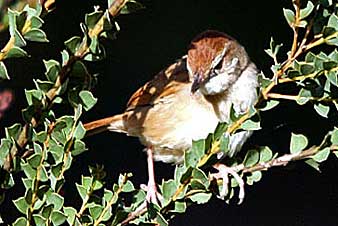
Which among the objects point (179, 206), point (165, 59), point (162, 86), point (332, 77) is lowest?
point (165, 59)

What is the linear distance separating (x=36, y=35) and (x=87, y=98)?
3.2 inches

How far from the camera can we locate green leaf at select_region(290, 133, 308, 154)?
885 mm

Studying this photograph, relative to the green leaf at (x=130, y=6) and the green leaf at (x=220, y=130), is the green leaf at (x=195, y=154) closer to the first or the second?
the green leaf at (x=220, y=130)

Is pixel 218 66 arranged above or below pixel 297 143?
below

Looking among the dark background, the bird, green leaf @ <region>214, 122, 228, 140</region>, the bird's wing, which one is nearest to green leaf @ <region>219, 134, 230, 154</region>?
green leaf @ <region>214, 122, 228, 140</region>

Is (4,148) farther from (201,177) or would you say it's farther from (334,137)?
(334,137)

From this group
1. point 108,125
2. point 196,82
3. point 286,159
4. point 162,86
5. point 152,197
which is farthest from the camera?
point 108,125

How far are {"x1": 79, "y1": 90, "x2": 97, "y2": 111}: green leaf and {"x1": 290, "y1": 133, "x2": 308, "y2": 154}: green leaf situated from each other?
0.67 feet

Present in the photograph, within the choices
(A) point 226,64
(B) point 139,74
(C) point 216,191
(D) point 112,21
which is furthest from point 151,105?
(B) point 139,74

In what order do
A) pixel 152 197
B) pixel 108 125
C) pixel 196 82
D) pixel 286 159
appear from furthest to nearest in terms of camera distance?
1. pixel 108 125
2. pixel 196 82
3. pixel 152 197
4. pixel 286 159

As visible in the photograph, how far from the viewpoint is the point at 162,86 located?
155 centimetres

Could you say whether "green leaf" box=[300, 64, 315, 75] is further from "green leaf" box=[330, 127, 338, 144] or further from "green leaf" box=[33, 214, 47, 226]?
"green leaf" box=[33, 214, 47, 226]

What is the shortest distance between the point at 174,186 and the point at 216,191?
73 mm

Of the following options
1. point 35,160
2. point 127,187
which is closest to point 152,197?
point 127,187
